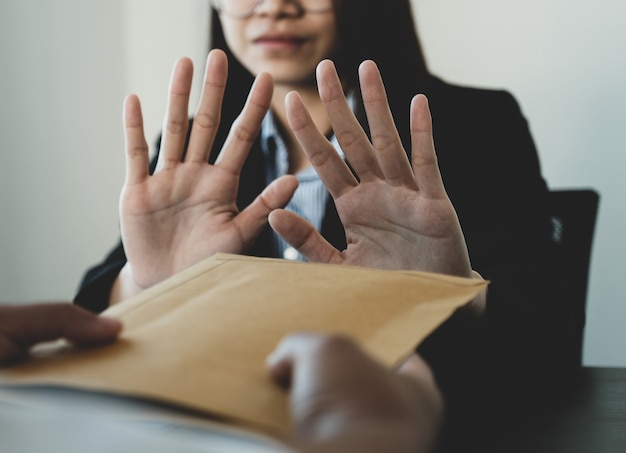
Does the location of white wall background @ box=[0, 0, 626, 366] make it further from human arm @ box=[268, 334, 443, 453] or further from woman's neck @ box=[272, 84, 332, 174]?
human arm @ box=[268, 334, 443, 453]

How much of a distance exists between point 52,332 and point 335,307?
6.0 inches

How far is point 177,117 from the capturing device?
815mm

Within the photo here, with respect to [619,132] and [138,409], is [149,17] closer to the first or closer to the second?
[619,132]

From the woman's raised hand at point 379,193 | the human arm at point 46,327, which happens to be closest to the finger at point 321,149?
the woman's raised hand at point 379,193

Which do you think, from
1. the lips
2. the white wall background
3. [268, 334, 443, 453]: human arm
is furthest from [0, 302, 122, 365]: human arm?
the white wall background

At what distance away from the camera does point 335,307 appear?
0.44 meters

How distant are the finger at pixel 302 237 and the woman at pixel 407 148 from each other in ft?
0.21

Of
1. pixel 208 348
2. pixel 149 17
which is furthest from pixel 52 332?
pixel 149 17

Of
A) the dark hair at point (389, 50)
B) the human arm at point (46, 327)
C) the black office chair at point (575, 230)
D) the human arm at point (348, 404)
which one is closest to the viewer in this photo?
the human arm at point (348, 404)

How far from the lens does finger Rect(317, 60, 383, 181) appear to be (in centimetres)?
73

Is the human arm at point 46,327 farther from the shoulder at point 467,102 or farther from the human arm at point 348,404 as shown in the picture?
the shoulder at point 467,102

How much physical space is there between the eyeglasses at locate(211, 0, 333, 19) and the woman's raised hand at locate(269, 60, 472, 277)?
366 mm

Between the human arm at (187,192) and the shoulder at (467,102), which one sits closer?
the human arm at (187,192)

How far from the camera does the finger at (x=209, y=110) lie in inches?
31.9
